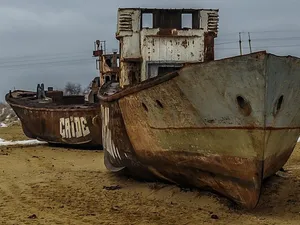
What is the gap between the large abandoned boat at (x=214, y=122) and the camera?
5582 mm

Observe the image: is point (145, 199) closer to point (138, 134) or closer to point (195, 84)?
point (138, 134)

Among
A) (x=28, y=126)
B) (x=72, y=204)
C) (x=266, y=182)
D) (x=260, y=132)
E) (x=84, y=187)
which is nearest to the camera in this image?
(x=260, y=132)

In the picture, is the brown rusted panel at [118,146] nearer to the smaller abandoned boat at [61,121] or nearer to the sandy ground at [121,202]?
the sandy ground at [121,202]

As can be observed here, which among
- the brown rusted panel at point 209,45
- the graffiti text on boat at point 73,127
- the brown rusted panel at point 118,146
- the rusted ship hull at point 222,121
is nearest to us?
the rusted ship hull at point 222,121

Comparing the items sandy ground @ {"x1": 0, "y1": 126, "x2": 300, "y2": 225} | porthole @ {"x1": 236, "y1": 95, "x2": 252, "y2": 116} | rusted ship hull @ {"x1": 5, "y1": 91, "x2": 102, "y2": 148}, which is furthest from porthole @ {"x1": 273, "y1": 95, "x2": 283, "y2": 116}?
rusted ship hull @ {"x1": 5, "y1": 91, "x2": 102, "y2": 148}

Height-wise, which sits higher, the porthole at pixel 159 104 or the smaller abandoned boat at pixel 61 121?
the porthole at pixel 159 104

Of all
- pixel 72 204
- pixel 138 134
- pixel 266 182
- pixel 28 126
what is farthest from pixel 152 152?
pixel 28 126

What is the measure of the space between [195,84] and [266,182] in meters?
2.36

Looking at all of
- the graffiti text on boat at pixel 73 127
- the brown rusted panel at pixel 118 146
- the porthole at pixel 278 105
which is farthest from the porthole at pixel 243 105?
the graffiti text on boat at pixel 73 127

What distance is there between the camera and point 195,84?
593 centimetres

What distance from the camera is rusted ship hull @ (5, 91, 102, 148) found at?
1334 centimetres

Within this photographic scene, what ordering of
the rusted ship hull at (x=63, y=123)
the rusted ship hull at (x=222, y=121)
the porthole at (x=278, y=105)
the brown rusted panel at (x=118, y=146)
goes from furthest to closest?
1. the rusted ship hull at (x=63, y=123)
2. the brown rusted panel at (x=118, y=146)
3. the porthole at (x=278, y=105)
4. the rusted ship hull at (x=222, y=121)

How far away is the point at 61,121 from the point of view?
13.9m

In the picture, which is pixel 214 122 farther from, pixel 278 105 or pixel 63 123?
pixel 63 123
